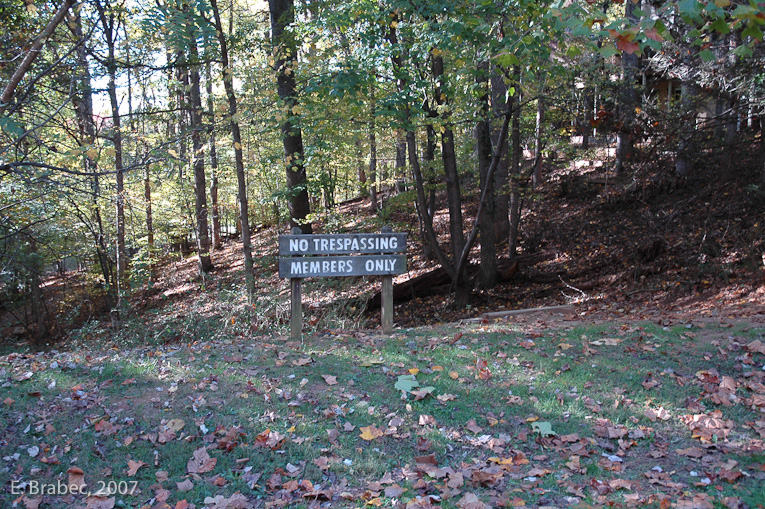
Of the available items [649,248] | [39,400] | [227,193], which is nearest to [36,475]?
[39,400]

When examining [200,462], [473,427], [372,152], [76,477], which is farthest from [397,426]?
[372,152]

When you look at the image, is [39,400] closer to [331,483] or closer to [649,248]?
[331,483]

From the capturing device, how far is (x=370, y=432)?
4.16m

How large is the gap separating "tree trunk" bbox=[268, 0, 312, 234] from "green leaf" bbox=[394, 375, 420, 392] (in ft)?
15.6

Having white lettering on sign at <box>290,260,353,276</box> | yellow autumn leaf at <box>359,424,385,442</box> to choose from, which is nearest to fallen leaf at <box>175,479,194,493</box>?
yellow autumn leaf at <box>359,424,385,442</box>

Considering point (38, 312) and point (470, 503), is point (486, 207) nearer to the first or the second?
point (470, 503)

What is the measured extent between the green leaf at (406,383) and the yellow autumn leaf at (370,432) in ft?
2.30

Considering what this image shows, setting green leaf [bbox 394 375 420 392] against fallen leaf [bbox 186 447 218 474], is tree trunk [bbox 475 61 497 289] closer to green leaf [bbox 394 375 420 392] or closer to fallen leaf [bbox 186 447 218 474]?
green leaf [bbox 394 375 420 392]

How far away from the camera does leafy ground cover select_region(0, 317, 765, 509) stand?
3.47 m

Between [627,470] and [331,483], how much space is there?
7.25 feet

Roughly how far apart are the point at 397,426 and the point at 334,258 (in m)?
3.25

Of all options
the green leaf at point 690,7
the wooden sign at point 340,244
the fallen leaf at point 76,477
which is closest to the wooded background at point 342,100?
the green leaf at point 690,7

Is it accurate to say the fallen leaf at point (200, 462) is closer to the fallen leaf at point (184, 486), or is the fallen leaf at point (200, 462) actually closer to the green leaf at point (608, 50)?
the fallen leaf at point (184, 486)

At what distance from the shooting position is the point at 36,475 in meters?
3.54
